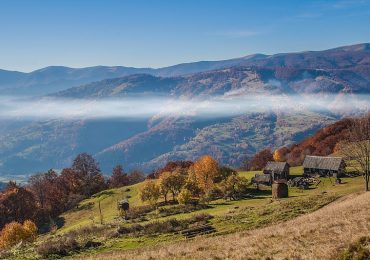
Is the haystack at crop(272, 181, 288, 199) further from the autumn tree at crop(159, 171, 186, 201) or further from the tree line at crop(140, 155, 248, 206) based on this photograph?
the autumn tree at crop(159, 171, 186, 201)

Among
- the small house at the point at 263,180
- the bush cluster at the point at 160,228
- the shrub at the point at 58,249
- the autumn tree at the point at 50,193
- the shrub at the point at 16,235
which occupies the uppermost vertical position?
the shrub at the point at 58,249

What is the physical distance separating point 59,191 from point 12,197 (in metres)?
21.5

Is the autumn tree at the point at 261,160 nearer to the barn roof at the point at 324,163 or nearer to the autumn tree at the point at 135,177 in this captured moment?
the autumn tree at the point at 135,177

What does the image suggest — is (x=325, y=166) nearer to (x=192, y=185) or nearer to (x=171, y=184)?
(x=192, y=185)

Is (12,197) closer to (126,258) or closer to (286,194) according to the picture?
(286,194)

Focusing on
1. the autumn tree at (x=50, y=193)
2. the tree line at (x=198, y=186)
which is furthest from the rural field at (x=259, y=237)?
the autumn tree at (x=50, y=193)

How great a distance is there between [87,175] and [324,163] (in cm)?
8693

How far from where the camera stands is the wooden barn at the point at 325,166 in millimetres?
106875

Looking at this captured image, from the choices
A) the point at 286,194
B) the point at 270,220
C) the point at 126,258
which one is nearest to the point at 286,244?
the point at 126,258

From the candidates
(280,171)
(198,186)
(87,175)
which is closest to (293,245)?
(198,186)

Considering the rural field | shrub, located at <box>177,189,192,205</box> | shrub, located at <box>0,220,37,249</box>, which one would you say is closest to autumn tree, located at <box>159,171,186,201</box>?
shrub, located at <box>177,189,192,205</box>

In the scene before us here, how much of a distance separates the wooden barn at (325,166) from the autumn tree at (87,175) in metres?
76.8

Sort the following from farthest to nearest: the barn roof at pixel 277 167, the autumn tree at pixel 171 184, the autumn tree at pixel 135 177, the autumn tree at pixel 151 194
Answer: the autumn tree at pixel 135 177
the barn roof at pixel 277 167
the autumn tree at pixel 171 184
the autumn tree at pixel 151 194

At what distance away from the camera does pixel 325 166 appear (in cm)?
11138
